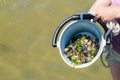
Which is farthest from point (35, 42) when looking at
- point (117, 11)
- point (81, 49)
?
point (117, 11)

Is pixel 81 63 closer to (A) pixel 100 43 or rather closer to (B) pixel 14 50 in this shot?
(A) pixel 100 43

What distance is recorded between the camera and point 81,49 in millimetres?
2170

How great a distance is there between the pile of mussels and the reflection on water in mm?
1219

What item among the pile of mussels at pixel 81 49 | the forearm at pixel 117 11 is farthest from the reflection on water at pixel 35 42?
the forearm at pixel 117 11

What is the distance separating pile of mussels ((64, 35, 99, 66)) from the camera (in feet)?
6.81

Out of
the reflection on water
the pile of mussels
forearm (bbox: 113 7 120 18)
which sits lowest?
the pile of mussels

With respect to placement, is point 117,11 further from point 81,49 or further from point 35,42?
point 35,42

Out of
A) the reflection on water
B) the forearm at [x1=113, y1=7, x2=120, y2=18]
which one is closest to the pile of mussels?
the forearm at [x1=113, y1=7, x2=120, y2=18]

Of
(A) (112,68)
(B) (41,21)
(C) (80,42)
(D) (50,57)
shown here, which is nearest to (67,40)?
(C) (80,42)

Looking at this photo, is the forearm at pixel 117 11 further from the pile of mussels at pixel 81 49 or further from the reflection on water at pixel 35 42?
the reflection on water at pixel 35 42

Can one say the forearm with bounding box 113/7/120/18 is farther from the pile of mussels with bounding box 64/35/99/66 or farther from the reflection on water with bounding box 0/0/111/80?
→ the reflection on water with bounding box 0/0/111/80

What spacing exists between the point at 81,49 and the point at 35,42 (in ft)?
5.50

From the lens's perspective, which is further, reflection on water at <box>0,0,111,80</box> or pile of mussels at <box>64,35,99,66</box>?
reflection on water at <box>0,0,111,80</box>

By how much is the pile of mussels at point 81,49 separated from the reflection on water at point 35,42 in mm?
1219
